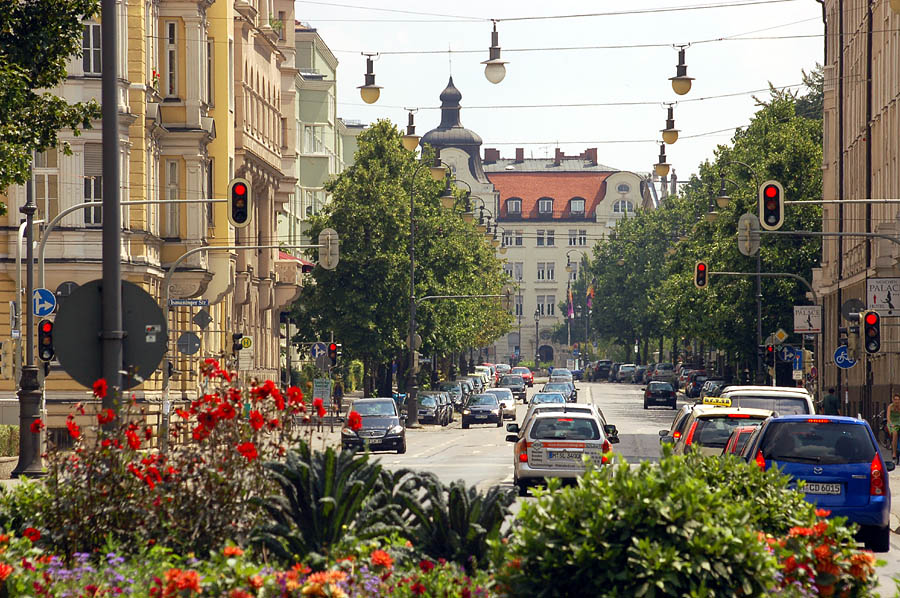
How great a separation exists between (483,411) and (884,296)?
3018 cm

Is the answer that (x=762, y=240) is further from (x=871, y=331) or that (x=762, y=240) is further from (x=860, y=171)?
(x=871, y=331)

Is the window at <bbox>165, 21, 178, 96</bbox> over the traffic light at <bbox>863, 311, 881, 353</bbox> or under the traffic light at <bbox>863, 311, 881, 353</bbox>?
over

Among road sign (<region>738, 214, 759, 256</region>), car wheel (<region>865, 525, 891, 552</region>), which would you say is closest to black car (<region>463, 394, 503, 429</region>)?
road sign (<region>738, 214, 759, 256</region>)

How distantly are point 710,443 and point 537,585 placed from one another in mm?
16572

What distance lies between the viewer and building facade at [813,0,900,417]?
48.9 meters

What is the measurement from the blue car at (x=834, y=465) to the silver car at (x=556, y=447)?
25.5 feet

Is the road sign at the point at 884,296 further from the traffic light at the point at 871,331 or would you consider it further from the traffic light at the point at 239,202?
the traffic light at the point at 239,202

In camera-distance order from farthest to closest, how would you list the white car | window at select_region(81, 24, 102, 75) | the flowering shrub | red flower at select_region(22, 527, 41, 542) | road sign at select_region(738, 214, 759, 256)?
1. the white car
2. road sign at select_region(738, 214, 759, 256)
3. window at select_region(81, 24, 102, 75)
4. the flowering shrub
5. red flower at select_region(22, 527, 41, 542)

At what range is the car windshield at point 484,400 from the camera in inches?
2552

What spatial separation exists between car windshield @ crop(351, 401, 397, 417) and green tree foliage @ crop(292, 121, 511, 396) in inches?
882

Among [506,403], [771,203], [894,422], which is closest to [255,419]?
[771,203]

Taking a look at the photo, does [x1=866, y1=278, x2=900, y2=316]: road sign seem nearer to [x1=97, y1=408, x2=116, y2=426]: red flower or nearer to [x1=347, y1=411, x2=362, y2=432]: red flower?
[x1=347, y1=411, x2=362, y2=432]: red flower

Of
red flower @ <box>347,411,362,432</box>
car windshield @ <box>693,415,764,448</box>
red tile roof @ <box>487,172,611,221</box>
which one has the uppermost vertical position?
red tile roof @ <box>487,172,611,221</box>

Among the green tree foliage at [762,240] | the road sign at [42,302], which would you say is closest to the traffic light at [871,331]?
the road sign at [42,302]
